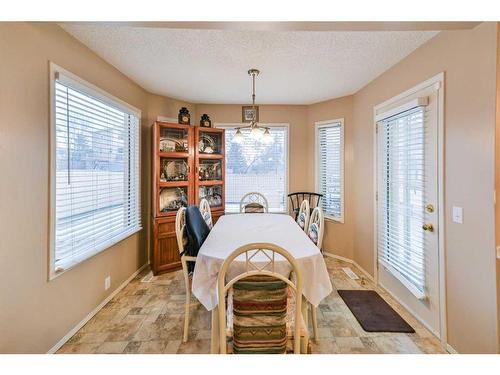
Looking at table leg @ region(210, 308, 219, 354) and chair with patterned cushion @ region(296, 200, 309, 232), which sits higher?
chair with patterned cushion @ region(296, 200, 309, 232)

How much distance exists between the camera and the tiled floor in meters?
1.85

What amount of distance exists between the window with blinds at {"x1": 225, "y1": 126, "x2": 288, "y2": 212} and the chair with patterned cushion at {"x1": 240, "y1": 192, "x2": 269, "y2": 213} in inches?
5.5

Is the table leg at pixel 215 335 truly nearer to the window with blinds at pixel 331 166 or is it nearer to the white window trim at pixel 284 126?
the white window trim at pixel 284 126

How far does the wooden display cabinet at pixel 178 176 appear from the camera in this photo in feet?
10.4

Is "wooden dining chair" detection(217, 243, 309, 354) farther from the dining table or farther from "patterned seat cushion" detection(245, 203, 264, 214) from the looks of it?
"patterned seat cushion" detection(245, 203, 264, 214)

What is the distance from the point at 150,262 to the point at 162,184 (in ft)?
3.90

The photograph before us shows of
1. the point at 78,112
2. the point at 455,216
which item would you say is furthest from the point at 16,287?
the point at 455,216

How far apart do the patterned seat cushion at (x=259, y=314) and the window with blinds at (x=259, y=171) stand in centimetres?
292

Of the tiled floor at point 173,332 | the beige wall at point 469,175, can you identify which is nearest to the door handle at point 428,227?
the beige wall at point 469,175

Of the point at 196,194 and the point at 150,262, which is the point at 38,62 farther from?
the point at 150,262

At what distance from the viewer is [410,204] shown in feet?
7.57

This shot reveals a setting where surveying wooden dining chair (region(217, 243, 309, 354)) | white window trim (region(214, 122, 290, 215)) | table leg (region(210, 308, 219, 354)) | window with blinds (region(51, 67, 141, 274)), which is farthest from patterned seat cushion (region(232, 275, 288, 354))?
white window trim (region(214, 122, 290, 215))

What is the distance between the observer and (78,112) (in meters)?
2.07
